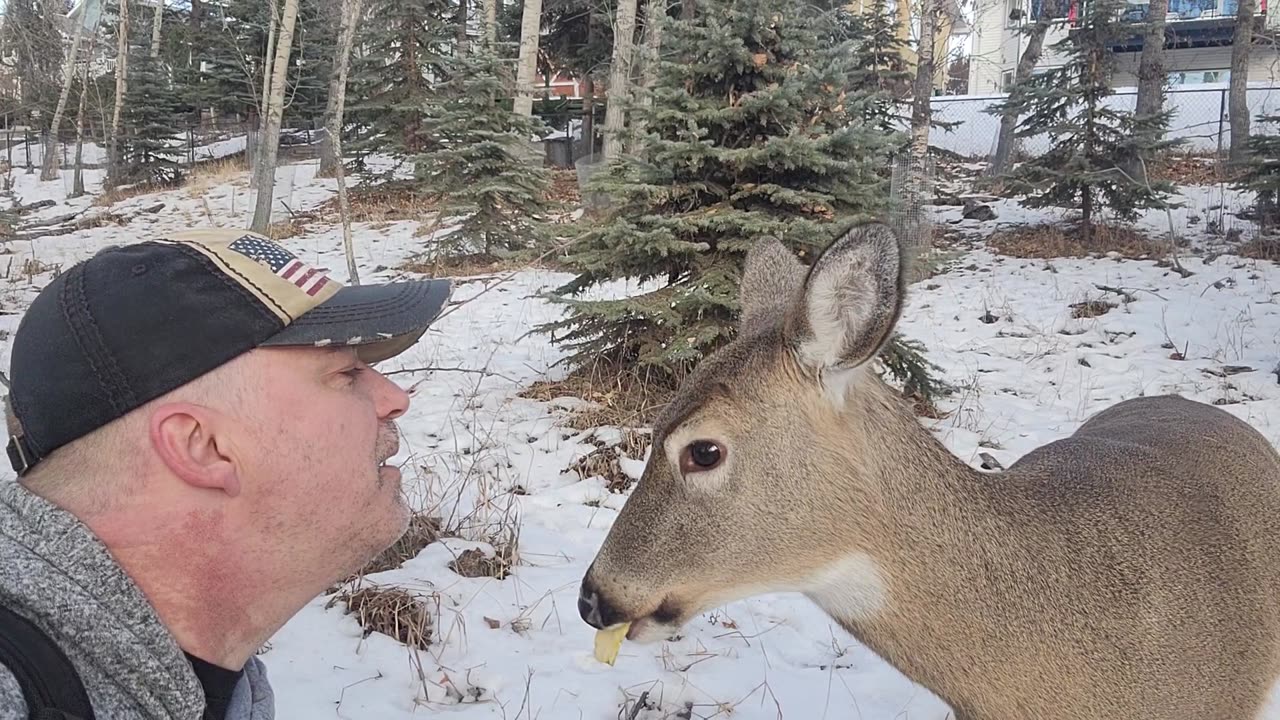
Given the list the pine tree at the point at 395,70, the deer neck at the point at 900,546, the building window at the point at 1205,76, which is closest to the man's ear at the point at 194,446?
the deer neck at the point at 900,546

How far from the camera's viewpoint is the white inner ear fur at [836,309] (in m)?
2.01

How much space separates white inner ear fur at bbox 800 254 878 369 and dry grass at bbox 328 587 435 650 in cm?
229

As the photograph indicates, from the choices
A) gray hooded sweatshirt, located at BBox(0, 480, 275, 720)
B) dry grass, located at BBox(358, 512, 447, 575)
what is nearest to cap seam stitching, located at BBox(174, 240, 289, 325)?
gray hooded sweatshirt, located at BBox(0, 480, 275, 720)

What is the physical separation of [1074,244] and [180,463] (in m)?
13.5

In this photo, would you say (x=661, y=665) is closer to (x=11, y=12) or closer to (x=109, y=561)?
(x=109, y=561)

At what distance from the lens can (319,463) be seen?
66.9 inches

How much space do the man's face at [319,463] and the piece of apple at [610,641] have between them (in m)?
0.73

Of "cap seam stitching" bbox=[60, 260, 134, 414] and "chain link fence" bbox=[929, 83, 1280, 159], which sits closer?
"cap seam stitching" bbox=[60, 260, 134, 414]

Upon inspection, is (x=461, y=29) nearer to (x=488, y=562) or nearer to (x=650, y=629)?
(x=488, y=562)

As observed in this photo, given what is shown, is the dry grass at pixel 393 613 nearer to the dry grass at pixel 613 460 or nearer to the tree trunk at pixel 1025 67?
the dry grass at pixel 613 460

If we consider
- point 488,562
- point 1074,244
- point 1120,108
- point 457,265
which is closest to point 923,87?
point 1074,244

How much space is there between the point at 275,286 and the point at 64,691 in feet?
2.28

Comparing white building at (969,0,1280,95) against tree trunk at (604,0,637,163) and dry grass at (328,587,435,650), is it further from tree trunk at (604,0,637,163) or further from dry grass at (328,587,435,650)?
dry grass at (328,587,435,650)

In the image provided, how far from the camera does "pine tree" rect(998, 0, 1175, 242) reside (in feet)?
43.1
